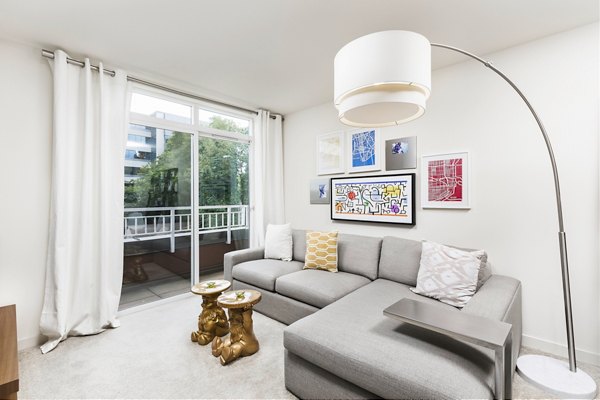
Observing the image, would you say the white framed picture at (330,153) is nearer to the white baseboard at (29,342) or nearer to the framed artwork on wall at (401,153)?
the framed artwork on wall at (401,153)

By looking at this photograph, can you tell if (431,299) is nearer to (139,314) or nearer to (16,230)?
(139,314)

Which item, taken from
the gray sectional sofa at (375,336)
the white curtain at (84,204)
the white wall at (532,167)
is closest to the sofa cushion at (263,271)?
the gray sectional sofa at (375,336)

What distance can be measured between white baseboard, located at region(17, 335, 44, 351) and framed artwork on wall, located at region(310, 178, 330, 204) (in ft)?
10.1

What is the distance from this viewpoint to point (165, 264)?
11.3 ft

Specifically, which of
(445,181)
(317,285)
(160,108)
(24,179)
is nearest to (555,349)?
(445,181)

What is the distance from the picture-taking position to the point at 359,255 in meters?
2.89

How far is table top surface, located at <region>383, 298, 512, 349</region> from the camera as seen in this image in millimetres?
1212

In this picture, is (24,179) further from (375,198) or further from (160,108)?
(375,198)

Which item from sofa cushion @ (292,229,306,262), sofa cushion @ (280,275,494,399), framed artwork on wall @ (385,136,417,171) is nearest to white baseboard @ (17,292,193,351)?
sofa cushion @ (292,229,306,262)

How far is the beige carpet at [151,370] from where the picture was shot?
175 cm

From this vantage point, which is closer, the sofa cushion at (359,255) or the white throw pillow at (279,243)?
the sofa cushion at (359,255)

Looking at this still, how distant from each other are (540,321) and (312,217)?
2.54 metres

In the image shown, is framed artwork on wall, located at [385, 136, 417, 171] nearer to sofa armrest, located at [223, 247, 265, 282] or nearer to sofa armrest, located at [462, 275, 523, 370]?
sofa armrest, located at [462, 275, 523, 370]

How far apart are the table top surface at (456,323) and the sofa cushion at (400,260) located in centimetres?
92
